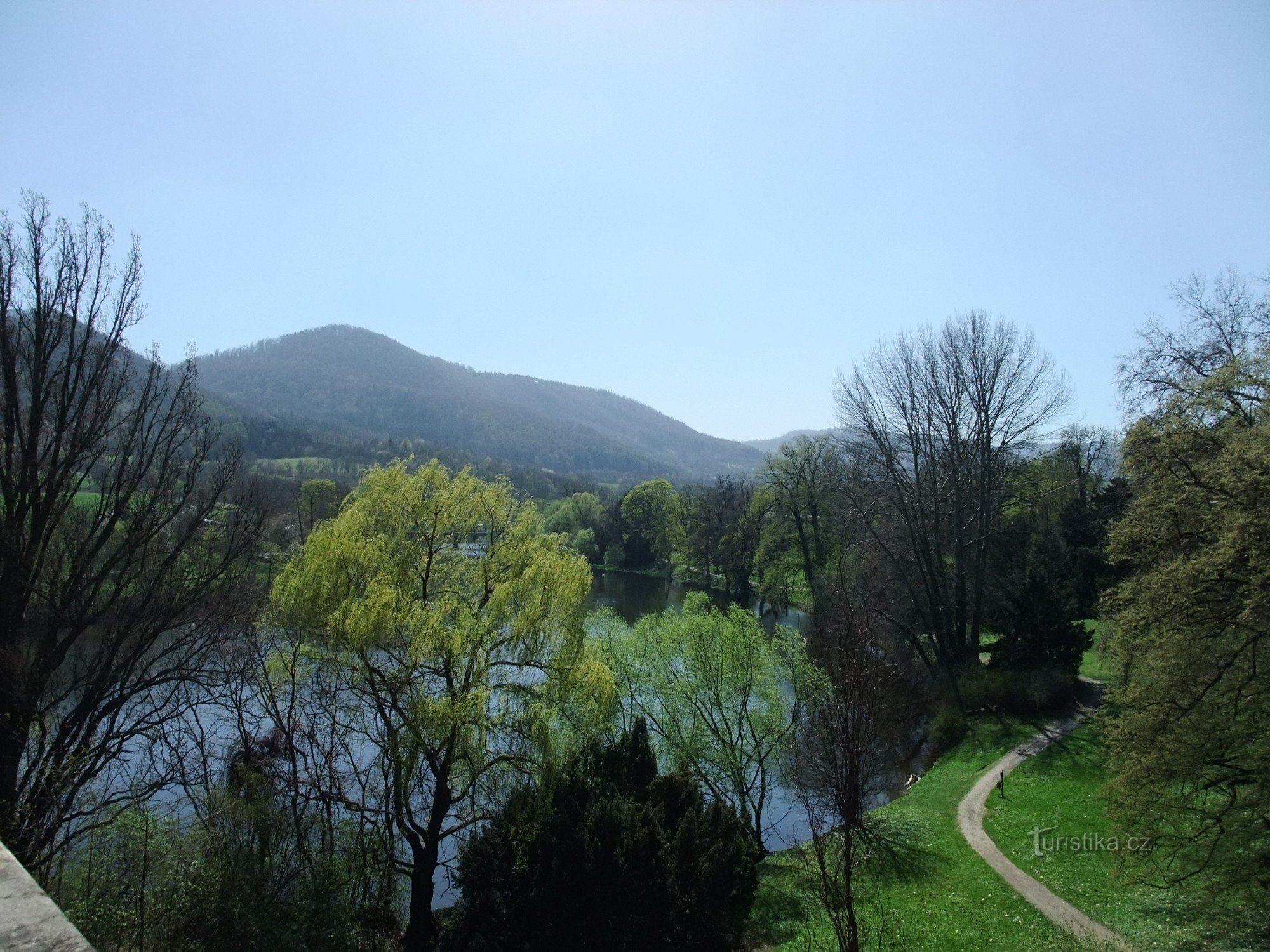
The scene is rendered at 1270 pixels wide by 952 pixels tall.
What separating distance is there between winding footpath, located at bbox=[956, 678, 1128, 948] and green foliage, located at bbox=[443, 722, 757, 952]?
199 inches

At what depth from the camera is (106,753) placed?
11102 mm

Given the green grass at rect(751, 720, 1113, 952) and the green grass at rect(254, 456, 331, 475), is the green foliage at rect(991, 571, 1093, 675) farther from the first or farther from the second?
the green grass at rect(254, 456, 331, 475)

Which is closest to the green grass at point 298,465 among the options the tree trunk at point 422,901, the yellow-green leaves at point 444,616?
the yellow-green leaves at point 444,616

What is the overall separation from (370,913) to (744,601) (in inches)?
1522

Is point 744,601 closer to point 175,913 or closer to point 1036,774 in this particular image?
point 1036,774

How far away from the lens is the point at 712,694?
61.9 ft

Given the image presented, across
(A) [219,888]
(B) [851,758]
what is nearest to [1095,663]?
(B) [851,758]

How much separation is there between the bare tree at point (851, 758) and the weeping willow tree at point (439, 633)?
4.98 meters

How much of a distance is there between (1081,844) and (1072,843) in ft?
0.48

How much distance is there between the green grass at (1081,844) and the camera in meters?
9.83

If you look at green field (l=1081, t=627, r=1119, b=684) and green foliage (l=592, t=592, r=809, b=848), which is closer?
green foliage (l=592, t=592, r=809, b=848)

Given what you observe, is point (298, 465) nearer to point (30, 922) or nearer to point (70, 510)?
point (70, 510)

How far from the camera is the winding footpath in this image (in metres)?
10.4

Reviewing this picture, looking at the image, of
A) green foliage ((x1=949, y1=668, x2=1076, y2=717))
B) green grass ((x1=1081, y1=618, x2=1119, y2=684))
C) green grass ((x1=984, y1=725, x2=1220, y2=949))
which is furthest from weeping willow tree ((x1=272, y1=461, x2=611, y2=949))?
green grass ((x1=1081, y1=618, x2=1119, y2=684))
